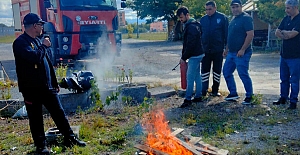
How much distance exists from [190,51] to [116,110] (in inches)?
76.0

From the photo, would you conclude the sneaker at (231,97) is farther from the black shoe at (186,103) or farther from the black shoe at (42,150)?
the black shoe at (42,150)

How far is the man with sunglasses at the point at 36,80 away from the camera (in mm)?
3995

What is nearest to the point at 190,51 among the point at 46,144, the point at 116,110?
the point at 116,110

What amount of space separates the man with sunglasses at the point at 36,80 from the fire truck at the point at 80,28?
7.38m

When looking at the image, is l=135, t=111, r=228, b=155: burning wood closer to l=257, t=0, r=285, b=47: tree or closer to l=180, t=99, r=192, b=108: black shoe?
l=180, t=99, r=192, b=108: black shoe

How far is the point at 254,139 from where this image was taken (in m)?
4.59

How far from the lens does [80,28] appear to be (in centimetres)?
1158

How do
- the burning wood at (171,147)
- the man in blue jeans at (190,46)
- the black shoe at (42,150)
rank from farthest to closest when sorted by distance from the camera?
the man in blue jeans at (190,46), the black shoe at (42,150), the burning wood at (171,147)

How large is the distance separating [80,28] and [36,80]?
7.79m

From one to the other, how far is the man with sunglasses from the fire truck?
7.38 meters

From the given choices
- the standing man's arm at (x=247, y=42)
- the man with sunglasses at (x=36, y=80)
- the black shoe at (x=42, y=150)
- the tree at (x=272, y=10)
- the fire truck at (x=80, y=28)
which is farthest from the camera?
the tree at (x=272, y=10)

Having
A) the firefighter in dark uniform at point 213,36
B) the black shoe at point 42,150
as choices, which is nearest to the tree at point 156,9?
the firefighter in dark uniform at point 213,36

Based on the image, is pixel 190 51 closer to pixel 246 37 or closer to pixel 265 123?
pixel 246 37

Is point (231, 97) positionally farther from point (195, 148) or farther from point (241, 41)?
point (195, 148)
